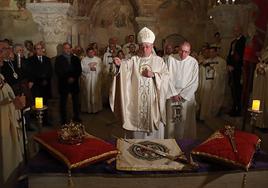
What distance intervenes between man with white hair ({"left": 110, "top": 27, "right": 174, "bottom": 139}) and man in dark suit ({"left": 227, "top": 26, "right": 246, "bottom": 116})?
412cm

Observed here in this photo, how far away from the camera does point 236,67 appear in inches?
345

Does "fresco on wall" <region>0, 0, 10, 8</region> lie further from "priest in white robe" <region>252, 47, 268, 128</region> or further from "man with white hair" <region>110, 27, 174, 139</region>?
"priest in white robe" <region>252, 47, 268, 128</region>

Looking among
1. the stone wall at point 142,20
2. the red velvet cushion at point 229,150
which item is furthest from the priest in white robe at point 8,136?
the stone wall at point 142,20

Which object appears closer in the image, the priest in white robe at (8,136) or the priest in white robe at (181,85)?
the priest in white robe at (8,136)

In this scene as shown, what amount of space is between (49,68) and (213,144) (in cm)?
558

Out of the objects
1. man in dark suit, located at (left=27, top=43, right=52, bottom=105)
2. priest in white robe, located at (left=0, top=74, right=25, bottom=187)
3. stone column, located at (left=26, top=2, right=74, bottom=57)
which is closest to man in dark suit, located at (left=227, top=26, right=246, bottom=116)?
stone column, located at (left=26, top=2, right=74, bottom=57)

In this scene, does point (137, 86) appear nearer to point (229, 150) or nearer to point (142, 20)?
point (229, 150)

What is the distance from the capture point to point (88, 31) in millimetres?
13078

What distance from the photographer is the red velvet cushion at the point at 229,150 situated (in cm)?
301

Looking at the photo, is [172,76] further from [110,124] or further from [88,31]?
[88,31]

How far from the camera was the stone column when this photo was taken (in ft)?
27.7

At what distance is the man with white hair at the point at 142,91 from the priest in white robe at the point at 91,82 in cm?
467

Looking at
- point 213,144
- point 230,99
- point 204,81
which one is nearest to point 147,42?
point 213,144

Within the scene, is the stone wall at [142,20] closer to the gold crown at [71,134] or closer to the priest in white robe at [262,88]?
the priest in white robe at [262,88]
